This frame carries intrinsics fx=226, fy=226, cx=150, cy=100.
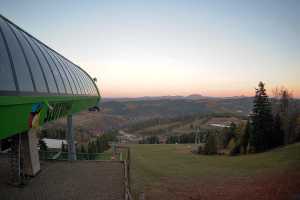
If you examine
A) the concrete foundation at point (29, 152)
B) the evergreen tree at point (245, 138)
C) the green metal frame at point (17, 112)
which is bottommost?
the evergreen tree at point (245, 138)

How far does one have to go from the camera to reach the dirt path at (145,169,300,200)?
50.1 feet

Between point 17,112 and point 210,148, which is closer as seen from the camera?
point 17,112

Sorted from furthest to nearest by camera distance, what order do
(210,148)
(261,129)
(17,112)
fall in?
1. (210,148)
2. (261,129)
3. (17,112)

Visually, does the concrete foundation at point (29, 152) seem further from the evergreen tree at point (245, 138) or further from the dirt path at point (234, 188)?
the evergreen tree at point (245, 138)

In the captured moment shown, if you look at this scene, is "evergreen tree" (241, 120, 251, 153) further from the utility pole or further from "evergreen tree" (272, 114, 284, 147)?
the utility pole

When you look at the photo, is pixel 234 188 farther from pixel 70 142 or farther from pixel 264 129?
pixel 264 129

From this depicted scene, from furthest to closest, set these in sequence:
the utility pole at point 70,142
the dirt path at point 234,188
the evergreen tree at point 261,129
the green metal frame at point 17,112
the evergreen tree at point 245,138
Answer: the evergreen tree at point 245,138 < the evergreen tree at point 261,129 < the utility pole at point 70,142 < the dirt path at point 234,188 < the green metal frame at point 17,112

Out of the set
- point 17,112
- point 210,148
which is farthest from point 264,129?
point 17,112

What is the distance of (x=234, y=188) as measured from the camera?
57.4ft

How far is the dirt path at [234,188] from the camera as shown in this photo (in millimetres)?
15266

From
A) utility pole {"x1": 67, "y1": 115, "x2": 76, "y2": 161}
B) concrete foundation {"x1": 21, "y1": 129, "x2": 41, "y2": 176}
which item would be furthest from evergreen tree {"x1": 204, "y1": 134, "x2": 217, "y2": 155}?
concrete foundation {"x1": 21, "y1": 129, "x2": 41, "y2": 176}

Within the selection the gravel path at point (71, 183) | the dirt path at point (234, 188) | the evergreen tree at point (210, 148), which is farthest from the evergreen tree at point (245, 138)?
the gravel path at point (71, 183)

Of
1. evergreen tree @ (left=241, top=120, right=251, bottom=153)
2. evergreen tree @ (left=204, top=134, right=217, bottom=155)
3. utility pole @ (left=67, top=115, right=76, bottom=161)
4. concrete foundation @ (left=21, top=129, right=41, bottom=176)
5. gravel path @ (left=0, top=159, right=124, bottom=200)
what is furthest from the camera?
evergreen tree @ (left=204, top=134, right=217, bottom=155)

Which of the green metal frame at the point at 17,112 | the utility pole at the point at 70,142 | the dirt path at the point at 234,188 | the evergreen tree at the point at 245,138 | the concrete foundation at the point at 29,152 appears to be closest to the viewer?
the green metal frame at the point at 17,112
